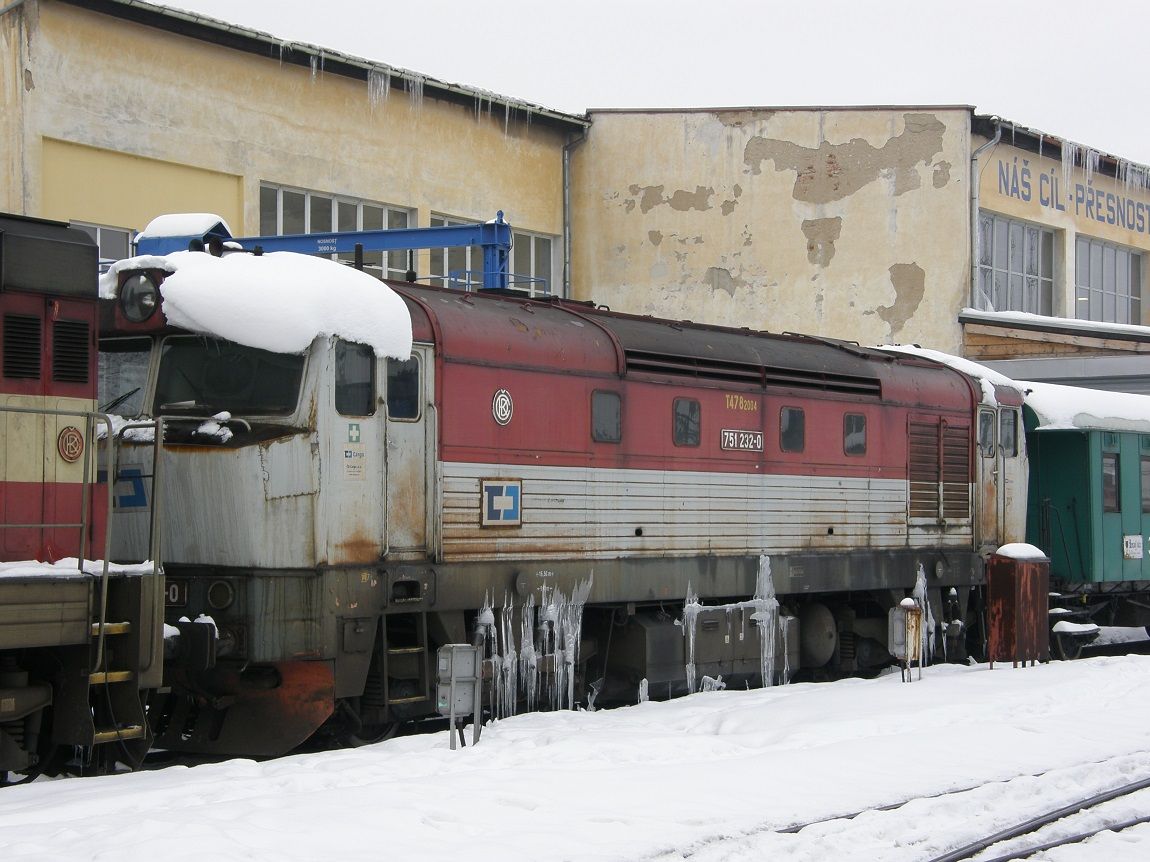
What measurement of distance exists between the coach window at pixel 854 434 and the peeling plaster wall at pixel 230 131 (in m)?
11.7

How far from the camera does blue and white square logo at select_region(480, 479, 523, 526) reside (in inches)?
473

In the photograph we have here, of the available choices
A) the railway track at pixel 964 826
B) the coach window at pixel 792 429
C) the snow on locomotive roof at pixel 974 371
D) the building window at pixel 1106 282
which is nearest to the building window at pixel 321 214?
the snow on locomotive roof at pixel 974 371

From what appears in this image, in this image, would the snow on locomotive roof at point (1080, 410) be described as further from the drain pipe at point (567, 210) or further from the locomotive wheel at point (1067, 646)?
the drain pipe at point (567, 210)

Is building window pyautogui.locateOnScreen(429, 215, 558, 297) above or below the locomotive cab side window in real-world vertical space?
above

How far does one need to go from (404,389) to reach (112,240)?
40.8ft

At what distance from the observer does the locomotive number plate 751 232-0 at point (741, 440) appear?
1445 cm

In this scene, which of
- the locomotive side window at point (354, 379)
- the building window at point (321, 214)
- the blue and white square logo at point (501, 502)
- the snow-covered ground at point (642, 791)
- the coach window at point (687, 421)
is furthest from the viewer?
the building window at point (321, 214)

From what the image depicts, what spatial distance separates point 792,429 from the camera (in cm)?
1526

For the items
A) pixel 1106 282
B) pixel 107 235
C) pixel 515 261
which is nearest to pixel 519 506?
pixel 107 235

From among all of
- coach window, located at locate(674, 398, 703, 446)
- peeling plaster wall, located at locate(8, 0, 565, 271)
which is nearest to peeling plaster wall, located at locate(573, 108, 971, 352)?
peeling plaster wall, located at locate(8, 0, 565, 271)

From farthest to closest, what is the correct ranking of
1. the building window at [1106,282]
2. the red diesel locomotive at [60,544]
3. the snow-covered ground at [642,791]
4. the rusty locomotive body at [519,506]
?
the building window at [1106,282] < the rusty locomotive body at [519,506] < the red diesel locomotive at [60,544] < the snow-covered ground at [642,791]

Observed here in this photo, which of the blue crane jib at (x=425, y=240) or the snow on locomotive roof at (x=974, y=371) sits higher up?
the blue crane jib at (x=425, y=240)

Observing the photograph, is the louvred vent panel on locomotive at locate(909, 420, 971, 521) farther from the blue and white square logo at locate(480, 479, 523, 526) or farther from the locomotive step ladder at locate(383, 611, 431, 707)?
the locomotive step ladder at locate(383, 611, 431, 707)

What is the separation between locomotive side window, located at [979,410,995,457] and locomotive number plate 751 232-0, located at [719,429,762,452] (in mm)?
4499
